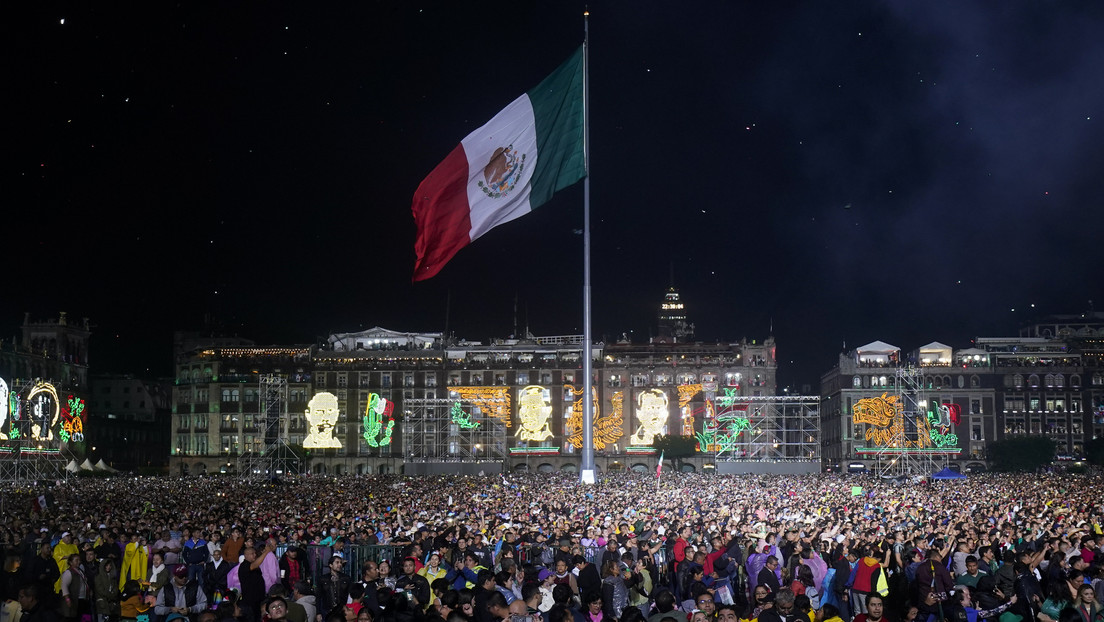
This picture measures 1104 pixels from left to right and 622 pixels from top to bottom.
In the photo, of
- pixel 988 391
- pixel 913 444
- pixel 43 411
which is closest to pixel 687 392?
pixel 913 444

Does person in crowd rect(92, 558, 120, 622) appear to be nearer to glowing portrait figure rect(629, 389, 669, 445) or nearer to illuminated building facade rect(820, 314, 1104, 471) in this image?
glowing portrait figure rect(629, 389, 669, 445)

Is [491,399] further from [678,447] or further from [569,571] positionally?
[569,571]

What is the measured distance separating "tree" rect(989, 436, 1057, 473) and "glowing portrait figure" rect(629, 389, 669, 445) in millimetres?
28505

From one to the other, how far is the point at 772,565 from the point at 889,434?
88.9 meters

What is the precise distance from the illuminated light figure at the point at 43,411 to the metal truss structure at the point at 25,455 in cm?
53

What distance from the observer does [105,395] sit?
416ft

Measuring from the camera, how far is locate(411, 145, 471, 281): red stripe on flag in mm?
24594

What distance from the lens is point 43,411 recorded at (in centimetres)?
8619

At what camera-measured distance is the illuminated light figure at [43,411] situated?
7644 centimetres

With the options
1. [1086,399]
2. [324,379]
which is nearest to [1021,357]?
[1086,399]

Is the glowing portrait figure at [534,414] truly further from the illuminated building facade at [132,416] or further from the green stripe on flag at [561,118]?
the green stripe on flag at [561,118]

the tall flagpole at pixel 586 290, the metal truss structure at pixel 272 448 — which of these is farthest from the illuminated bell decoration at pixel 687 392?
the tall flagpole at pixel 586 290

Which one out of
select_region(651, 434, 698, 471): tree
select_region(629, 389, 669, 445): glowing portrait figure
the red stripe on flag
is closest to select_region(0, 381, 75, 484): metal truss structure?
select_region(651, 434, 698, 471): tree

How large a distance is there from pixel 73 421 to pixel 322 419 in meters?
20.2
